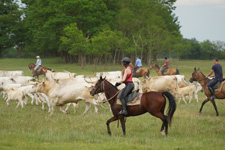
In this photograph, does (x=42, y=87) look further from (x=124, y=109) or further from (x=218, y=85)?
(x=218, y=85)

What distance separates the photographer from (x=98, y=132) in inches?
413

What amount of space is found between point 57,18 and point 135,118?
4521cm

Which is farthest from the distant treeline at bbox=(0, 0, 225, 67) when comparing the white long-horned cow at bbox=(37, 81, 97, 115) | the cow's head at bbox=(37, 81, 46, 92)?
the white long-horned cow at bbox=(37, 81, 97, 115)

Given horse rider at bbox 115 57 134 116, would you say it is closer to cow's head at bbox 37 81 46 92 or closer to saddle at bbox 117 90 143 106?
saddle at bbox 117 90 143 106

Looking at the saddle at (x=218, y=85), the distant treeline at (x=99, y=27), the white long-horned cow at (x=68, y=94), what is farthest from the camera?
the distant treeline at (x=99, y=27)

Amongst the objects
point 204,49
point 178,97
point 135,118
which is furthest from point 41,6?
point 204,49

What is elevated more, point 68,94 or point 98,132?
point 68,94

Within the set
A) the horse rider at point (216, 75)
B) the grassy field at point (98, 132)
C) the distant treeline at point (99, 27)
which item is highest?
the distant treeline at point (99, 27)

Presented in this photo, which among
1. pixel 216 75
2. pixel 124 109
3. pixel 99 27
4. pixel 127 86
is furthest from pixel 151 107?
pixel 99 27

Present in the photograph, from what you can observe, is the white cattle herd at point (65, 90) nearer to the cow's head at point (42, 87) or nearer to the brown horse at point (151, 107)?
the cow's head at point (42, 87)

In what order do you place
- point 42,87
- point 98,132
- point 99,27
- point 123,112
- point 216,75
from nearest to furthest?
point 123,112, point 98,132, point 216,75, point 42,87, point 99,27

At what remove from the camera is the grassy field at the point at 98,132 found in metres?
8.30

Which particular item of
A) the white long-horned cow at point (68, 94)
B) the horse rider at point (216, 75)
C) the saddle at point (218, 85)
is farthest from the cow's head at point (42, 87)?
the saddle at point (218, 85)

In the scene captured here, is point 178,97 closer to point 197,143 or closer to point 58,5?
point 197,143
